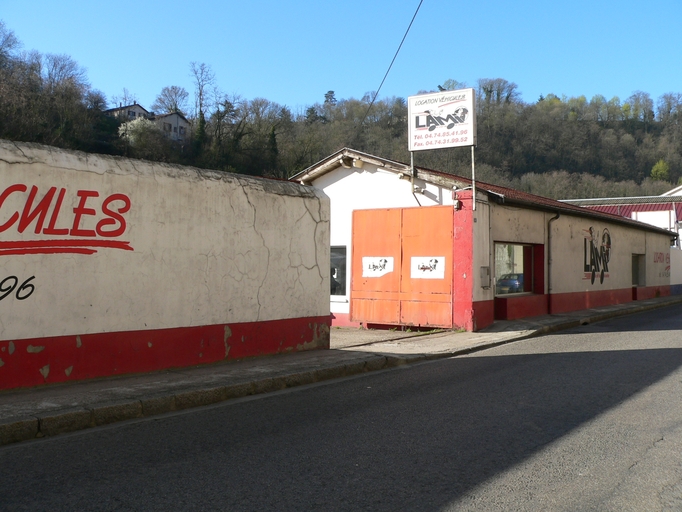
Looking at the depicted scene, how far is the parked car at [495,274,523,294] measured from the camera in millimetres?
17050

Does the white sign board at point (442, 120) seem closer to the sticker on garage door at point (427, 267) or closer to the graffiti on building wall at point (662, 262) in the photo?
the sticker on garage door at point (427, 267)

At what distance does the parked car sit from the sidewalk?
355 centimetres

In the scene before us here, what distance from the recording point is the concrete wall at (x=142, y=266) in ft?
24.1

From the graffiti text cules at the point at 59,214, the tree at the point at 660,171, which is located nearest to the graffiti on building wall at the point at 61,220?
the graffiti text cules at the point at 59,214

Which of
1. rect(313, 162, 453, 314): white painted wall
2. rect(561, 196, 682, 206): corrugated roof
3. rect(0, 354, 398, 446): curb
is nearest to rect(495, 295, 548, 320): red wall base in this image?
rect(313, 162, 453, 314): white painted wall

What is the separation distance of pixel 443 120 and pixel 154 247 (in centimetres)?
927

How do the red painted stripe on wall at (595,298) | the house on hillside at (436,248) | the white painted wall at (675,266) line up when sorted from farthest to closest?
1. the white painted wall at (675,266)
2. the red painted stripe on wall at (595,298)
3. the house on hillside at (436,248)

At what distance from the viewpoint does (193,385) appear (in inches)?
305

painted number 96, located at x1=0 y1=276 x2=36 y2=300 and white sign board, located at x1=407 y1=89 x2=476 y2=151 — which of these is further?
white sign board, located at x1=407 y1=89 x2=476 y2=151

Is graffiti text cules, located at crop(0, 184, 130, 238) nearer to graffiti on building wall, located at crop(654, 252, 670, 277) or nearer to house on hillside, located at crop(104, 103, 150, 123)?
graffiti on building wall, located at crop(654, 252, 670, 277)

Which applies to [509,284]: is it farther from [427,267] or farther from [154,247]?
[154,247]

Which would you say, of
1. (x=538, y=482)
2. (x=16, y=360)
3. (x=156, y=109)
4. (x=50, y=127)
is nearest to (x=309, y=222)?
(x=16, y=360)

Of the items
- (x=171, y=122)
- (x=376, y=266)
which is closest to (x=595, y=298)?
(x=376, y=266)

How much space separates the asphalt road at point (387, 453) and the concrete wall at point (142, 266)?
1783 mm
